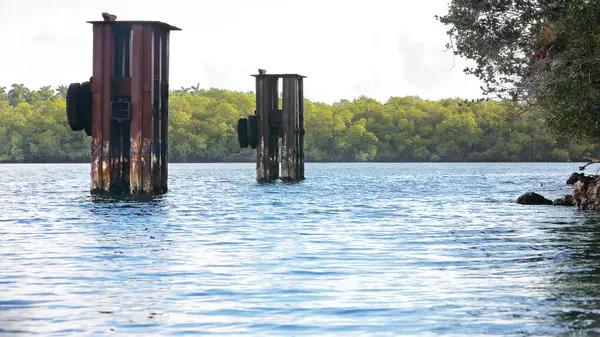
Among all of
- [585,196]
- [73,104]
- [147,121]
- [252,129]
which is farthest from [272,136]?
[585,196]

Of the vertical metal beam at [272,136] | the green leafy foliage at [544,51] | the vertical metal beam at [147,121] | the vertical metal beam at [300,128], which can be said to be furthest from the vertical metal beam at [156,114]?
the vertical metal beam at [300,128]

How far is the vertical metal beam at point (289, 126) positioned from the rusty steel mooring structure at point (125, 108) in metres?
17.6

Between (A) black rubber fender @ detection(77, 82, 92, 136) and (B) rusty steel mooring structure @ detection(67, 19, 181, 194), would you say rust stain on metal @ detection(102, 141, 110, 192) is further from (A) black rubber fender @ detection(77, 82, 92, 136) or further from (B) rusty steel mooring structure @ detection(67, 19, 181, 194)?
(A) black rubber fender @ detection(77, 82, 92, 136)

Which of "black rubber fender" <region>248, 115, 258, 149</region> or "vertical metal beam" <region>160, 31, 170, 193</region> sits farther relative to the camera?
"black rubber fender" <region>248, 115, 258, 149</region>

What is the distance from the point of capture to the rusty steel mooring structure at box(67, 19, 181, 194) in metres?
35.8

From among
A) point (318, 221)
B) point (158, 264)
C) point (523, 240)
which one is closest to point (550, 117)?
point (318, 221)

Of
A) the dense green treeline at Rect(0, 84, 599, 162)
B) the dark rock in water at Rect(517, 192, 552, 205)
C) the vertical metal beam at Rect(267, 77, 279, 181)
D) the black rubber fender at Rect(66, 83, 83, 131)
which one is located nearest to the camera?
the black rubber fender at Rect(66, 83, 83, 131)

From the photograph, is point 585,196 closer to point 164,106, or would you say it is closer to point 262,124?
point 164,106

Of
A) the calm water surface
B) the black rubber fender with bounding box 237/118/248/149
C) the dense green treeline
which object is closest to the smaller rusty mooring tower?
the black rubber fender with bounding box 237/118/248/149

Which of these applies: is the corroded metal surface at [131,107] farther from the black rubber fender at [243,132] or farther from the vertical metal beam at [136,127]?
the black rubber fender at [243,132]

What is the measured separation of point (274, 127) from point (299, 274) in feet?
129

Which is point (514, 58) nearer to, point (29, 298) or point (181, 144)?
point (29, 298)

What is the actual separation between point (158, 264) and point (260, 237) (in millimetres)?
6384

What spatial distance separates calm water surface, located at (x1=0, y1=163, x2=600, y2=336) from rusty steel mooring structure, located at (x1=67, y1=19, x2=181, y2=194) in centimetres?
360
